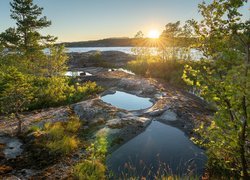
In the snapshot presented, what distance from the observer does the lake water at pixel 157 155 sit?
8695 mm

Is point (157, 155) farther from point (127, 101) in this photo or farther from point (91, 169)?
point (127, 101)

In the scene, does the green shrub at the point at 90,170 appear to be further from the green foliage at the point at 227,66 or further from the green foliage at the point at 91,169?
the green foliage at the point at 227,66

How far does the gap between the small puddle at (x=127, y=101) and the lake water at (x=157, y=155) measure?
4.82m

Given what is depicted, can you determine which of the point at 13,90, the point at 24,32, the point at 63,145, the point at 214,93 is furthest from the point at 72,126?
the point at 24,32

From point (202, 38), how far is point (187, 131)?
7.67m

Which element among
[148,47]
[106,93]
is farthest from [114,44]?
[106,93]

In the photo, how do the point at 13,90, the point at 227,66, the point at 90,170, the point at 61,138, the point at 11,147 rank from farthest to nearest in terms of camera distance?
1. the point at 13,90
2. the point at 61,138
3. the point at 11,147
4. the point at 90,170
5. the point at 227,66

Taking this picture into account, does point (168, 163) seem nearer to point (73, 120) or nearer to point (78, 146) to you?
point (78, 146)

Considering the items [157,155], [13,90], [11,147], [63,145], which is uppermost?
[13,90]

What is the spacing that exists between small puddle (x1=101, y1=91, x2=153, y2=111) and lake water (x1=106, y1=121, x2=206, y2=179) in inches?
190

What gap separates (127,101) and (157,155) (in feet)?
35.0

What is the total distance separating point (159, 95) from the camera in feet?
63.7

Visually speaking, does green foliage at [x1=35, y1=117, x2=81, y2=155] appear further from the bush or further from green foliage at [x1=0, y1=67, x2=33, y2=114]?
green foliage at [x1=0, y1=67, x2=33, y2=114]

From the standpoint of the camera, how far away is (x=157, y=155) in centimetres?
846
